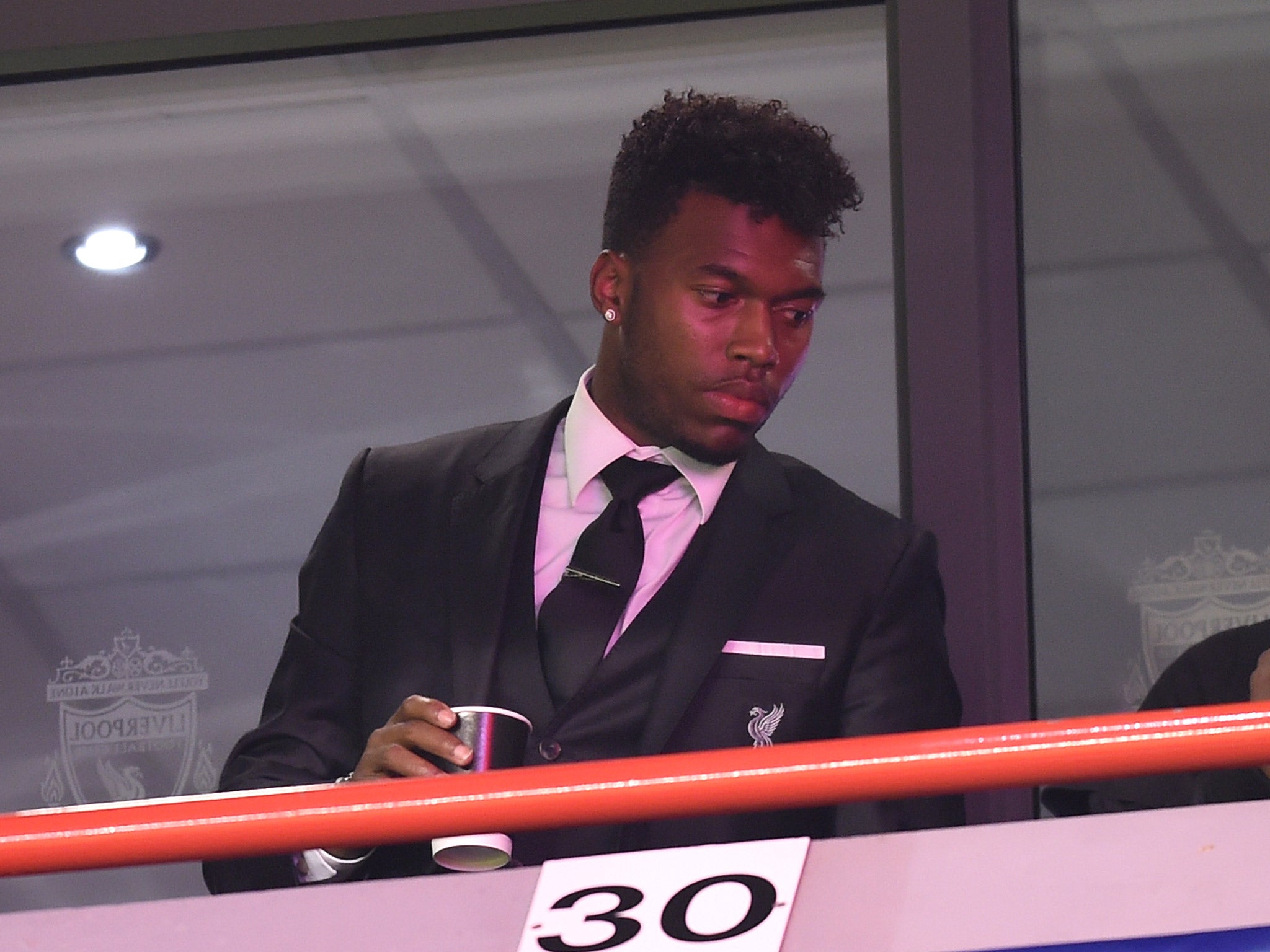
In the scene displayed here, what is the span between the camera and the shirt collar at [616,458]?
2186mm

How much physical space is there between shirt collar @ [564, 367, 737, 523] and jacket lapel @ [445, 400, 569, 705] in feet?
0.14

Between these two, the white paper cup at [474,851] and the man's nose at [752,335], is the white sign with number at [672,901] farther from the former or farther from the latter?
the man's nose at [752,335]

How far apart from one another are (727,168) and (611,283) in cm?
21

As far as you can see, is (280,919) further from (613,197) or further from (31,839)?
(613,197)

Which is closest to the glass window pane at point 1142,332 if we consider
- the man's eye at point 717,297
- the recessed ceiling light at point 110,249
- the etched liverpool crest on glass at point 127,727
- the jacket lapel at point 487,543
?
the man's eye at point 717,297

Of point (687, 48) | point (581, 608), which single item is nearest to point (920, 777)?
point (581, 608)

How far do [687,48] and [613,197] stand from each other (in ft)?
0.94

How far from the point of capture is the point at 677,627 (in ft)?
6.84

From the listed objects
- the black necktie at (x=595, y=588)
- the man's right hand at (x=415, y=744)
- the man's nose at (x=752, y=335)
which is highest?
the man's nose at (x=752, y=335)

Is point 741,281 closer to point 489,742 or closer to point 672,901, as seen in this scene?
point 489,742

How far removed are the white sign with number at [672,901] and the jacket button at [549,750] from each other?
27.0 inches

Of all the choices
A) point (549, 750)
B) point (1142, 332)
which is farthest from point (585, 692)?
point (1142, 332)

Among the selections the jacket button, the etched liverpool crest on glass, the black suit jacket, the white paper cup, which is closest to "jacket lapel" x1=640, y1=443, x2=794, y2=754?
the black suit jacket

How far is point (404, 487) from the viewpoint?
7.42 ft
